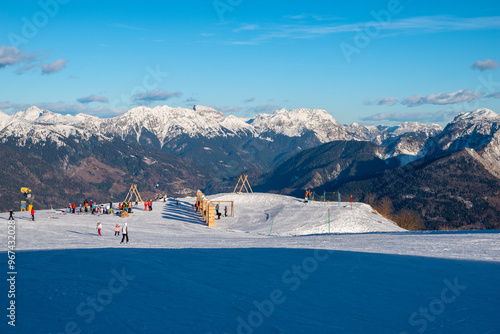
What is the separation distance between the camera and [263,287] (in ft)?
64.4

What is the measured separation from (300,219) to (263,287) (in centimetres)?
3815

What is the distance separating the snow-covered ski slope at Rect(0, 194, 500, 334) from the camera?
619 inches

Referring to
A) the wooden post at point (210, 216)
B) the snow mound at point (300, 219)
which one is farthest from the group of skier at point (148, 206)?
the wooden post at point (210, 216)

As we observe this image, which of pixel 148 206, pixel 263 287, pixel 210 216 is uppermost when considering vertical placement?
pixel 148 206

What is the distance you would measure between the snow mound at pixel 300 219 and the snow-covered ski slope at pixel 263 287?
66.8 feet

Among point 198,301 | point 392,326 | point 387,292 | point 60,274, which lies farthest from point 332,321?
point 60,274

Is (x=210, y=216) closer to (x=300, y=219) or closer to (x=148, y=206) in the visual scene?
(x=300, y=219)

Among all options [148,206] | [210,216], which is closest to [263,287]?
[210,216]

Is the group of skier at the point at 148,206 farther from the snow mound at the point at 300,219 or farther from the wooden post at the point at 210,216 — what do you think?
the wooden post at the point at 210,216

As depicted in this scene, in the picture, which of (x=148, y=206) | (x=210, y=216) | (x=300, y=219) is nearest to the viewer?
(x=210, y=216)

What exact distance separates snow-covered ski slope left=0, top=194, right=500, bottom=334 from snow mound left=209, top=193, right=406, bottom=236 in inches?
802

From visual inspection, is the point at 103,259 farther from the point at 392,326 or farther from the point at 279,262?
the point at 392,326

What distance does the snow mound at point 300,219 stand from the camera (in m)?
52.8

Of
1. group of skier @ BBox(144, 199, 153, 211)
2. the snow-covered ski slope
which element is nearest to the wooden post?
group of skier @ BBox(144, 199, 153, 211)
